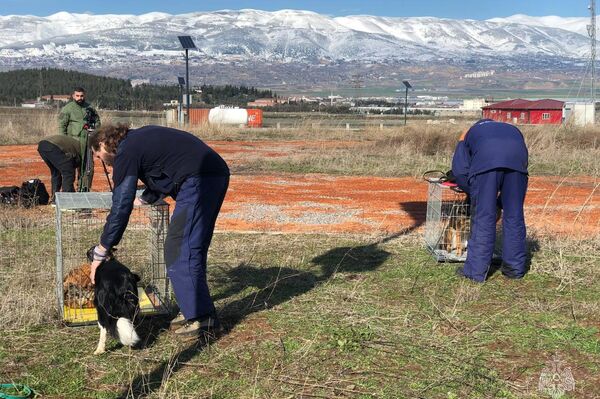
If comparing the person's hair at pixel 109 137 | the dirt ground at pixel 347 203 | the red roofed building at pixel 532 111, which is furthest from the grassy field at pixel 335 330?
the red roofed building at pixel 532 111

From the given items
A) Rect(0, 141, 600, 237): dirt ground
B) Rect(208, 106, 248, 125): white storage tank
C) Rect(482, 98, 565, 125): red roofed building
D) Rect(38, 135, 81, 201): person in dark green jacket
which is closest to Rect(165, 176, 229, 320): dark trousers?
Rect(0, 141, 600, 237): dirt ground

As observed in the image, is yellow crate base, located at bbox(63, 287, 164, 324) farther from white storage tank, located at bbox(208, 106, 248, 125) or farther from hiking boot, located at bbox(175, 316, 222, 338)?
white storage tank, located at bbox(208, 106, 248, 125)

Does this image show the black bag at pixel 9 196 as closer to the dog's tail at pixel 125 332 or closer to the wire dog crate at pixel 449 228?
the wire dog crate at pixel 449 228

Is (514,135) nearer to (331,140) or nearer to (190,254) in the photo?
(190,254)

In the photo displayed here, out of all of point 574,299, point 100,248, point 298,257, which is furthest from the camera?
point 298,257

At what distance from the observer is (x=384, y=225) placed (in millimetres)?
10430

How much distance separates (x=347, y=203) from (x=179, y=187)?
786 cm

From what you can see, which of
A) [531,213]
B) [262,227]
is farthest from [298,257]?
[531,213]

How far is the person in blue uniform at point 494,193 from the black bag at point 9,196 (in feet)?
24.4

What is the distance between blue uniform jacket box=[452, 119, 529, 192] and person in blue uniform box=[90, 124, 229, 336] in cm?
293

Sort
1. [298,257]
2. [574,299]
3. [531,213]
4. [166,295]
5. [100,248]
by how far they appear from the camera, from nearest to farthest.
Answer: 1. [100,248]
2. [166,295]
3. [574,299]
4. [298,257]
5. [531,213]

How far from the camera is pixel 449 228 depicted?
8.09 m

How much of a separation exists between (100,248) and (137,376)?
94 centimetres

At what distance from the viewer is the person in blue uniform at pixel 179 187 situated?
200 inches
